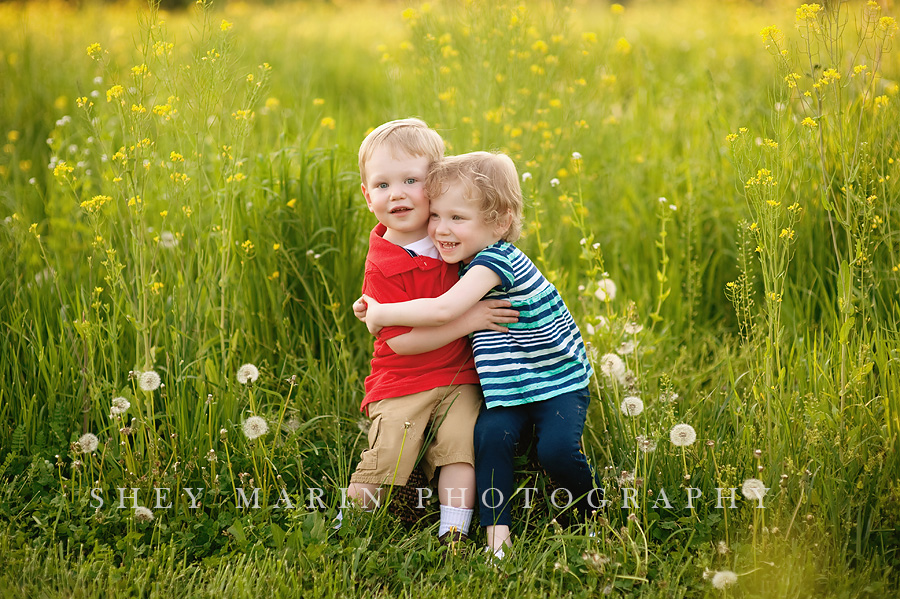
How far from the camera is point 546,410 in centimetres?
234

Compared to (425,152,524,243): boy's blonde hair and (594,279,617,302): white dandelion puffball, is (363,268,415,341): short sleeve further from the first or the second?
(594,279,617,302): white dandelion puffball

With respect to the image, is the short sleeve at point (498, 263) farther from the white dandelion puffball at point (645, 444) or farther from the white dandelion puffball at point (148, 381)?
the white dandelion puffball at point (148, 381)

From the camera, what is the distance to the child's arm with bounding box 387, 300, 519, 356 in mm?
2350

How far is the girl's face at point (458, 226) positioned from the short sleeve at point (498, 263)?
58mm

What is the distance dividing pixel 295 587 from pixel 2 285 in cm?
186

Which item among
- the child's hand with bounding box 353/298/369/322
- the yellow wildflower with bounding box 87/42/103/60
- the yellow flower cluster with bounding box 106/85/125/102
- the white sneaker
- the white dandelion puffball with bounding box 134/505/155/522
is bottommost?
the white sneaker

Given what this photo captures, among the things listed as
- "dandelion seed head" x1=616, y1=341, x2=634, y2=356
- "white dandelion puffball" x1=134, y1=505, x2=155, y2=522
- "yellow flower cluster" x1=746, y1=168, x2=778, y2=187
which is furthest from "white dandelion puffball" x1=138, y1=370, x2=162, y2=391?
"yellow flower cluster" x1=746, y1=168, x2=778, y2=187

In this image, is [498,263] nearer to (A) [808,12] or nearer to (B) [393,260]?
(B) [393,260]

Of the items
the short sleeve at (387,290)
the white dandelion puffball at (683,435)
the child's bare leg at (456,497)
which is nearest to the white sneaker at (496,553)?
the child's bare leg at (456,497)

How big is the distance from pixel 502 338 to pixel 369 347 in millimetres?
882

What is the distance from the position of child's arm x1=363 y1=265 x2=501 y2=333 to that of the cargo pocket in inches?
13.4

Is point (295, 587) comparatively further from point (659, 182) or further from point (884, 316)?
point (659, 182)

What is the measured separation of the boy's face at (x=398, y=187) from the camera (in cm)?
239

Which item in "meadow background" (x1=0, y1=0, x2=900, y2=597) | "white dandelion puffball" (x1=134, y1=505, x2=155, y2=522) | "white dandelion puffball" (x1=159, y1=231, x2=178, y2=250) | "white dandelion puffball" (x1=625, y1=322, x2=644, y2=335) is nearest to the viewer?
"meadow background" (x1=0, y1=0, x2=900, y2=597)
